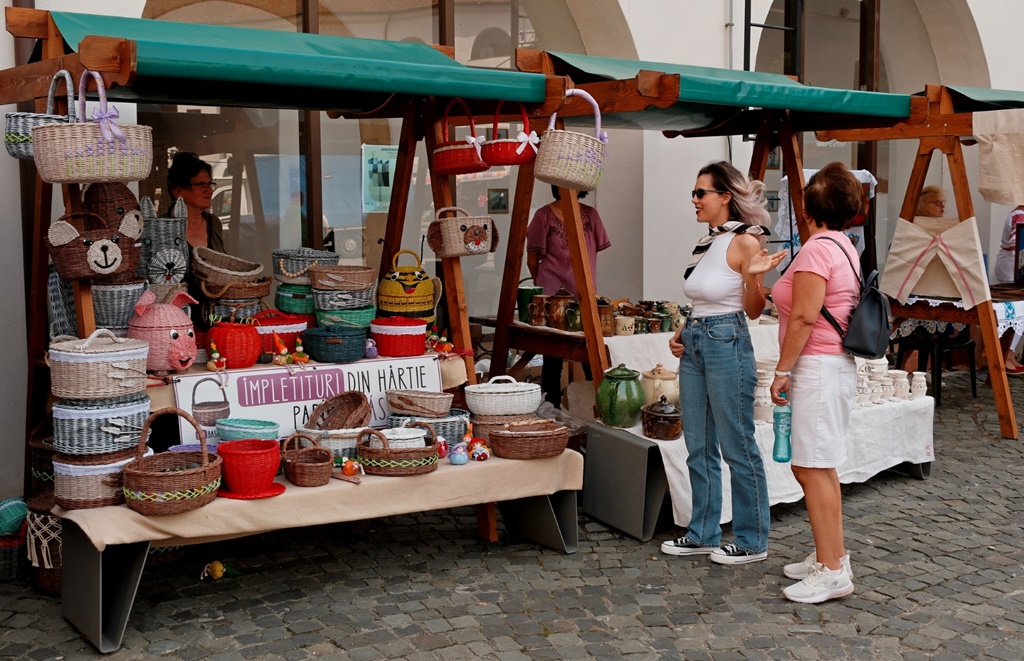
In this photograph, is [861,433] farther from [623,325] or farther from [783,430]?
[783,430]

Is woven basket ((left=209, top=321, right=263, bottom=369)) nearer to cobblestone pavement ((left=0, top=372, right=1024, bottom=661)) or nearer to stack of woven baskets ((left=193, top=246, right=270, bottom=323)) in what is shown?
stack of woven baskets ((left=193, top=246, right=270, bottom=323))

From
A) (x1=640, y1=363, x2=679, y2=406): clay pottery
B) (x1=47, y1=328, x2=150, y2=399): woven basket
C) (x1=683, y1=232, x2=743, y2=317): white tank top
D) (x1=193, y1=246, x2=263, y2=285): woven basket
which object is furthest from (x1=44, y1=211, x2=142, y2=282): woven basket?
(x1=640, y1=363, x2=679, y2=406): clay pottery

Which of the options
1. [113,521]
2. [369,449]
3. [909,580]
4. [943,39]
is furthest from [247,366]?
[943,39]

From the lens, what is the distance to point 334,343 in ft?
16.2

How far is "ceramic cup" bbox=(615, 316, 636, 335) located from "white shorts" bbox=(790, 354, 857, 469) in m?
2.06

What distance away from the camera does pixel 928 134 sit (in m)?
7.30

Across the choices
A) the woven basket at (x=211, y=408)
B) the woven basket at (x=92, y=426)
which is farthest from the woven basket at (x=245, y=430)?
the woven basket at (x=92, y=426)

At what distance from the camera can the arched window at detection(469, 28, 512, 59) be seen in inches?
324

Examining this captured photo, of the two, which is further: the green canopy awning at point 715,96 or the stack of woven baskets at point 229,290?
the green canopy awning at point 715,96

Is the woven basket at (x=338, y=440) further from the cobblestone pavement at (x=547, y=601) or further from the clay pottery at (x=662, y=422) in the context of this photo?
the clay pottery at (x=662, y=422)


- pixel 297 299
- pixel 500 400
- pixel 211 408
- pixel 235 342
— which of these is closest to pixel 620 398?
pixel 500 400

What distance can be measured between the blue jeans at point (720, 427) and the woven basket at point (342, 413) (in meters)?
1.43

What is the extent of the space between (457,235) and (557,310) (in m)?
1.44

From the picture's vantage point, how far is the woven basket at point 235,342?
475 cm
